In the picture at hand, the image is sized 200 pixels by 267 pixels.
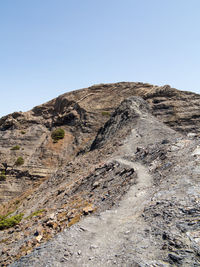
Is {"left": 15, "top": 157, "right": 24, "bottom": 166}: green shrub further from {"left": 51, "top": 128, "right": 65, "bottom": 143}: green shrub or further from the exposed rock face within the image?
{"left": 51, "top": 128, "right": 65, "bottom": 143}: green shrub

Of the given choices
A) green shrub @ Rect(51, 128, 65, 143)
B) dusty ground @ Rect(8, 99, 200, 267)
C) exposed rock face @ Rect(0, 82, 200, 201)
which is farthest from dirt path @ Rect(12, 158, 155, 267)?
green shrub @ Rect(51, 128, 65, 143)

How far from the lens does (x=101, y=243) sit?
8375mm

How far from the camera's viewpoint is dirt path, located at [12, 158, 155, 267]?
743 cm

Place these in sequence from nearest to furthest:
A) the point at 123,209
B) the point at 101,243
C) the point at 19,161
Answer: the point at 101,243 < the point at 123,209 < the point at 19,161

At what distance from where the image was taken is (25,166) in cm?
4209

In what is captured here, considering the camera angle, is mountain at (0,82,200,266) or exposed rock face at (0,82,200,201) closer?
mountain at (0,82,200,266)

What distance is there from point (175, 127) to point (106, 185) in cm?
2799

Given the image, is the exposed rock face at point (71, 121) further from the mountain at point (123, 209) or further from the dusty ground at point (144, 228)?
the dusty ground at point (144, 228)

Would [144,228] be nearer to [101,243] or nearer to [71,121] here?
[101,243]

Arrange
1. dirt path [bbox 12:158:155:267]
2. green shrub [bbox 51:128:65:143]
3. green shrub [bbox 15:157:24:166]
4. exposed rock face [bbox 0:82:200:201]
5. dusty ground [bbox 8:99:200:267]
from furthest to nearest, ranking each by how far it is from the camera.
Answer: green shrub [bbox 51:128:65:143], green shrub [bbox 15:157:24:166], exposed rock face [bbox 0:82:200:201], dirt path [bbox 12:158:155:267], dusty ground [bbox 8:99:200:267]

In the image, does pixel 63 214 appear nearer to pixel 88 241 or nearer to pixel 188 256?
pixel 88 241

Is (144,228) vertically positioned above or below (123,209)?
above

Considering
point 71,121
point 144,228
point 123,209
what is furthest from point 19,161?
point 144,228

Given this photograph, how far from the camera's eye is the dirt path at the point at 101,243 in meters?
7.43
